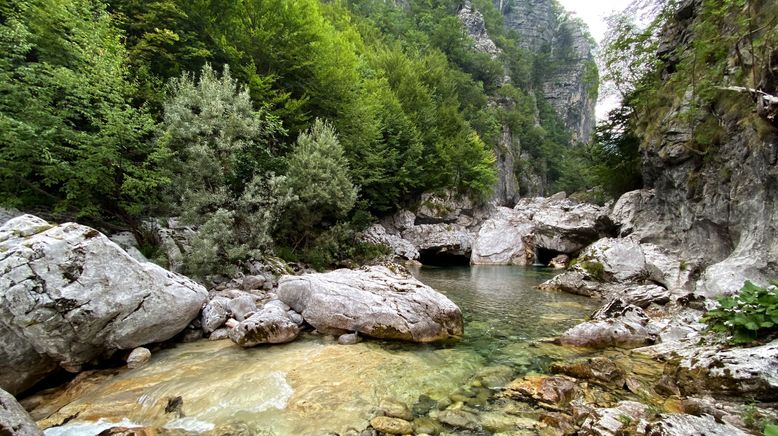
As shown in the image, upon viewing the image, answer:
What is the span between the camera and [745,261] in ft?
28.9

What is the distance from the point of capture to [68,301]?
5.08 meters

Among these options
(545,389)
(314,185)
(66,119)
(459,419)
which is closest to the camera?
(459,419)

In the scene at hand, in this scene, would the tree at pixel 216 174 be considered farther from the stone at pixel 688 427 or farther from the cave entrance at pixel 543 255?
the cave entrance at pixel 543 255

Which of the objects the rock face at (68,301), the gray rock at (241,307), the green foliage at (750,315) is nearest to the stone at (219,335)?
the gray rock at (241,307)

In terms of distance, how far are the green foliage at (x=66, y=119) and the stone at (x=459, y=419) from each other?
9392mm

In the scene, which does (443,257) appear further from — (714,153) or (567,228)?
(714,153)

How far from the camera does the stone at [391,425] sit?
392 centimetres

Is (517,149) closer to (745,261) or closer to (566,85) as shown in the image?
(566,85)

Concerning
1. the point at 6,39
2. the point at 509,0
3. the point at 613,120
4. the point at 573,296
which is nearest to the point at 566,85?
the point at 509,0

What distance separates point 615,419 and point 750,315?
3.15m

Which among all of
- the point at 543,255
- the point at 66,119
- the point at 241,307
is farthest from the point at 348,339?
the point at 543,255

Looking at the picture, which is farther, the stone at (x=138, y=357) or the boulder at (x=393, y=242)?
the boulder at (x=393, y=242)

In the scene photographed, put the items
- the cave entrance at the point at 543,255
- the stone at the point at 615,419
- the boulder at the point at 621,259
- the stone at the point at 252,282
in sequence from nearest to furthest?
1. the stone at the point at 615,419
2. the stone at the point at 252,282
3. the boulder at the point at 621,259
4. the cave entrance at the point at 543,255

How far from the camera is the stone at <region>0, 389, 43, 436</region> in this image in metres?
2.86
